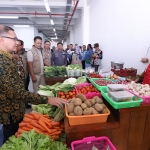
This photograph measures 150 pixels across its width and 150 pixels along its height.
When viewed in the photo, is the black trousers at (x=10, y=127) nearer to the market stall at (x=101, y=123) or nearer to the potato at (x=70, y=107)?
the market stall at (x=101, y=123)

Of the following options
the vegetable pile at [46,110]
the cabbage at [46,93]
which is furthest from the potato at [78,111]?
the cabbage at [46,93]

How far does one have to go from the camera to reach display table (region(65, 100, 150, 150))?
1353 mm

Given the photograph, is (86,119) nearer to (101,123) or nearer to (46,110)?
(101,123)

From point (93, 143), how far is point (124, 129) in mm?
409

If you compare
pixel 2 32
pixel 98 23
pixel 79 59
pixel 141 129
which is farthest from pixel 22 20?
pixel 141 129

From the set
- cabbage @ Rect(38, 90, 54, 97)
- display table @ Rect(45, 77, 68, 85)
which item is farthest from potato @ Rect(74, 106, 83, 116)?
display table @ Rect(45, 77, 68, 85)

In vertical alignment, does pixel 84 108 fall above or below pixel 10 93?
below

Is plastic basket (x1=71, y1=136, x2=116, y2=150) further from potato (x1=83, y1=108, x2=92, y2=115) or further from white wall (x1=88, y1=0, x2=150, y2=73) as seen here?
white wall (x1=88, y1=0, x2=150, y2=73)

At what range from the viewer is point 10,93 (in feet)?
4.31

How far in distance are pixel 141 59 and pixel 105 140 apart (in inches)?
109

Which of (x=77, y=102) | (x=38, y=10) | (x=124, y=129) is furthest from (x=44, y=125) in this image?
(x=38, y=10)

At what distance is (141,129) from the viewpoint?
4.98 feet

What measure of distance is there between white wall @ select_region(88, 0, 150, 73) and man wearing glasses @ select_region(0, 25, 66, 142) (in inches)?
118

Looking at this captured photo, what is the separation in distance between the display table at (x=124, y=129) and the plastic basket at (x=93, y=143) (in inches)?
3.6
